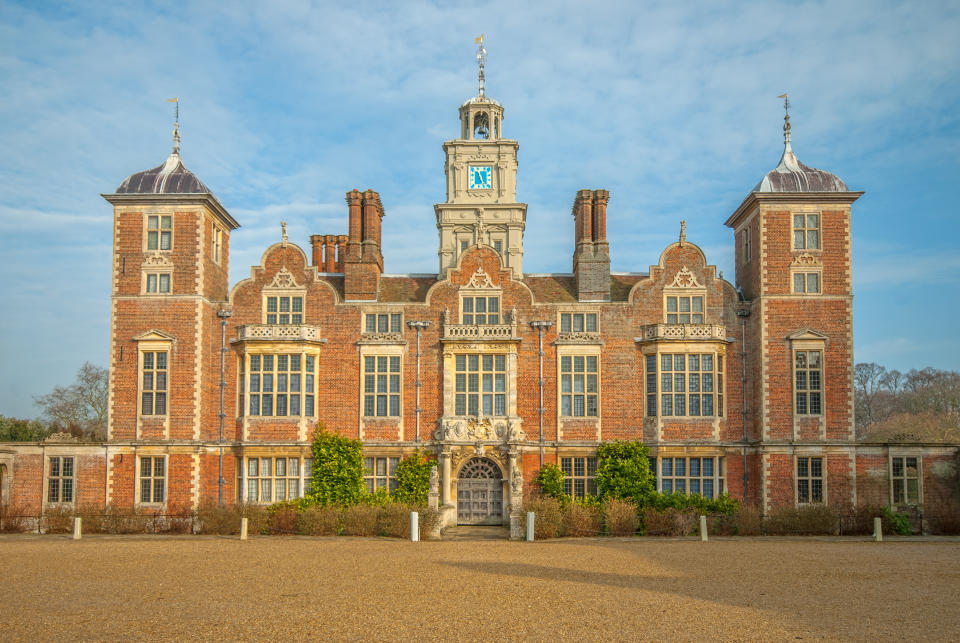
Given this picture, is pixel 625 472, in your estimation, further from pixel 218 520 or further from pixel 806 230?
pixel 218 520

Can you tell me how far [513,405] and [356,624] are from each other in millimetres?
18465

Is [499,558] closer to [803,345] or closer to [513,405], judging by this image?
[513,405]

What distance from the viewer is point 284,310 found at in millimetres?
32281

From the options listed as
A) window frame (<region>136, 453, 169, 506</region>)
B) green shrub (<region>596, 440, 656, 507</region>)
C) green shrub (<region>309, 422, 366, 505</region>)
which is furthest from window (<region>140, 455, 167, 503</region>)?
green shrub (<region>596, 440, 656, 507</region>)

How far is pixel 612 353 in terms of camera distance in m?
32.0

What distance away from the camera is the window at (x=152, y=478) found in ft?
100

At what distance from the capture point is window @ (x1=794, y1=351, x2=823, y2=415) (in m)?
31.0

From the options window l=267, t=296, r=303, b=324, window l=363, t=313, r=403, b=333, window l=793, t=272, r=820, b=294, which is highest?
window l=793, t=272, r=820, b=294

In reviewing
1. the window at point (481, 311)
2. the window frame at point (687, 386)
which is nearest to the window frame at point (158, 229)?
the window at point (481, 311)

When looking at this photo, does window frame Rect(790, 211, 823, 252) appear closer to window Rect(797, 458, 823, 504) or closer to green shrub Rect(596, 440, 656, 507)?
window Rect(797, 458, 823, 504)

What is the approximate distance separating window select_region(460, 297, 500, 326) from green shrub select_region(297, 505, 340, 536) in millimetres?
8181

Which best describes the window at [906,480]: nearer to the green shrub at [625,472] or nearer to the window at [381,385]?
the green shrub at [625,472]

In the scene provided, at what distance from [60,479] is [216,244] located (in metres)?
9.50

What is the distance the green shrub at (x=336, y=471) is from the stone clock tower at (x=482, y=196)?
11990 mm
